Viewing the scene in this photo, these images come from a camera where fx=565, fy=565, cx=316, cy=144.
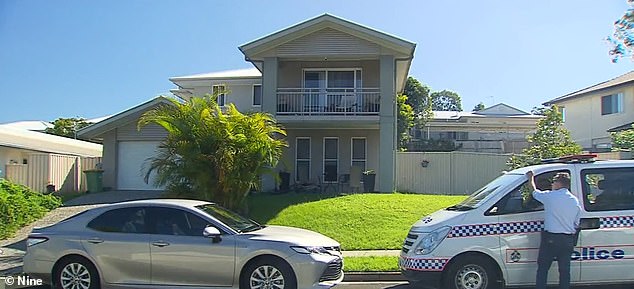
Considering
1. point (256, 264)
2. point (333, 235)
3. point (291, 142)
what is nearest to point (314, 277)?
point (256, 264)

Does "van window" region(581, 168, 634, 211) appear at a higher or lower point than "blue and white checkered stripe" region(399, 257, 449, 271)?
higher

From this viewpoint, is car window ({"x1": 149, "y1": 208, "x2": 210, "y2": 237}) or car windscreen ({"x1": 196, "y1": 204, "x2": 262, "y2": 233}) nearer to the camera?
car window ({"x1": 149, "y1": 208, "x2": 210, "y2": 237})

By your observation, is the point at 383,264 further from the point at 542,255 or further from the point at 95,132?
the point at 95,132

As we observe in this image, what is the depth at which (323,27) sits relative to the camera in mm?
21344

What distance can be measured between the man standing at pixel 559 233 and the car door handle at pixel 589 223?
28 centimetres

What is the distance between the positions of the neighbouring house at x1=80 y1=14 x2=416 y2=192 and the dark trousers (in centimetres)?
1305

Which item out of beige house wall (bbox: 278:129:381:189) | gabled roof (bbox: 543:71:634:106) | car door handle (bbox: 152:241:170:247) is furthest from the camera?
gabled roof (bbox: 543:71:634:106)

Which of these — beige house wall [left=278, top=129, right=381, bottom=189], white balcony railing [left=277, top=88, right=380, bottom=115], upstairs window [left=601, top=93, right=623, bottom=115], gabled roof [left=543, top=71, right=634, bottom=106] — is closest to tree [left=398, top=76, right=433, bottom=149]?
gabled roof [left=543, top=71, right=634, bottom=106]

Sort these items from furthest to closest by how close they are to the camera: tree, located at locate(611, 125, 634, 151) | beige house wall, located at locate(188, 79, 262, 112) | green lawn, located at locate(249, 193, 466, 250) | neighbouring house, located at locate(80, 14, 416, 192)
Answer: beige house wall, located at locate(188, 79, 262, 112) < neighbouring house, located at locate(80, 14, 416, 192) < tree, located at locate(611, 125, 634, 151) < green lawn, located at locate(249, 193, 466, 250)

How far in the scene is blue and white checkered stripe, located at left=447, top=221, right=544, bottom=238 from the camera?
25.6ft

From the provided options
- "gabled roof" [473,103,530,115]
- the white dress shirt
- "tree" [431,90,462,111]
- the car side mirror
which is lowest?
the car side mirror

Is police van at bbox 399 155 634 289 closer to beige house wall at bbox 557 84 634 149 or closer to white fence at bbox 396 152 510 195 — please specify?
white fence at bbox 396 152 510 195

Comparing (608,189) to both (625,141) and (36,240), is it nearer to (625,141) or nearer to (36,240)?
(36,240)

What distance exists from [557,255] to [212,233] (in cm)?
465
